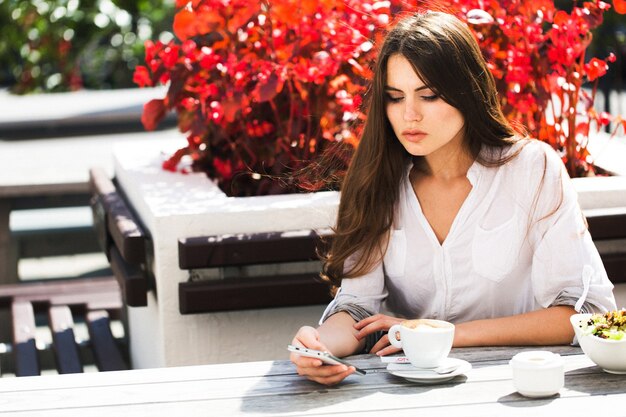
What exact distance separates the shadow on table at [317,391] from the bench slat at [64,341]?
175 cm

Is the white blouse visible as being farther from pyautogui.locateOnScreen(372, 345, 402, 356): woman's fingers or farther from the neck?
pyautogui.locateOnScreen(372, 345, 402, 356): woman's fingers

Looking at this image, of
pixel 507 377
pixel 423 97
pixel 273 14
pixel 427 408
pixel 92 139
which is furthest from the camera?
pixel 92 139

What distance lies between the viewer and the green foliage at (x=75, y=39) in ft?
39.4

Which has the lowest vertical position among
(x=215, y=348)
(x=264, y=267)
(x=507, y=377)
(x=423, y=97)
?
(x=215, y=348)

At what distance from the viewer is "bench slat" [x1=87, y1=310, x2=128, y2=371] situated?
3859mm

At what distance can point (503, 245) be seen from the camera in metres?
2.50

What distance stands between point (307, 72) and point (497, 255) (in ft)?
3.76

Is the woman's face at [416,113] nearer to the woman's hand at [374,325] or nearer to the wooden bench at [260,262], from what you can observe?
the woman's hand at [374,325]

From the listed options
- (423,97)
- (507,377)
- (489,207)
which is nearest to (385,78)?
(423,97)

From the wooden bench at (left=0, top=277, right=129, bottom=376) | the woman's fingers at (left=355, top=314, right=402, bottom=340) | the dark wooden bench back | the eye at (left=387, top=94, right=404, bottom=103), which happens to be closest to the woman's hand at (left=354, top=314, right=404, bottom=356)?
the woman's fingers at (left=355, top=314, right=402, bottom=340)

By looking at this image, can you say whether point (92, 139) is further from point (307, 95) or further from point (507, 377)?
point (507, 377)

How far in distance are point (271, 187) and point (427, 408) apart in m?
1.84

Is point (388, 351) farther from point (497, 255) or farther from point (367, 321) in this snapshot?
point (497, 255)

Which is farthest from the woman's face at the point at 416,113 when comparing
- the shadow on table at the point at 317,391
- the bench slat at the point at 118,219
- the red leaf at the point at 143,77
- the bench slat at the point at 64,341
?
the bench slat at the point at 64,341
